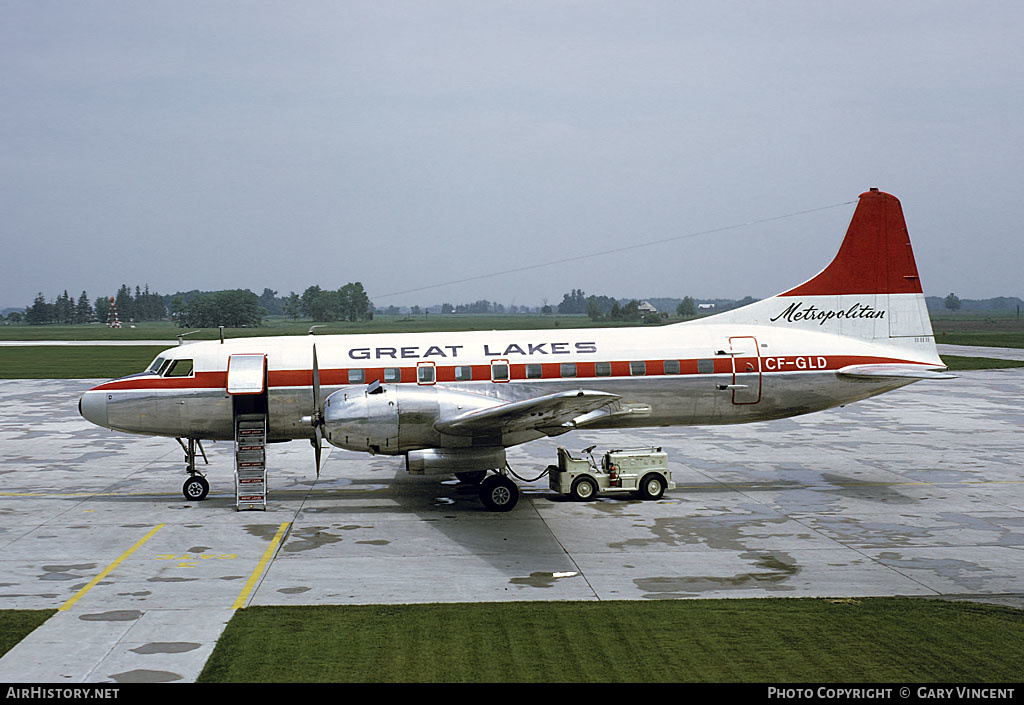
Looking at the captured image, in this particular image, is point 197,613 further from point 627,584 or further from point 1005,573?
point 1005,573

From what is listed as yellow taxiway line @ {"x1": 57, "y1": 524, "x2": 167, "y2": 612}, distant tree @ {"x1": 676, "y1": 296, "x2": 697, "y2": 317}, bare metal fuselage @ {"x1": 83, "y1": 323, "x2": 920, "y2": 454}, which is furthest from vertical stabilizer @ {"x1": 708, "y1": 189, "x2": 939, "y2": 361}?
distant tree @ {"x1": 676, "y1": 296, "x2": 697, "y2": 317}

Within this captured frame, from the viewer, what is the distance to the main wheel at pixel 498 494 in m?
20.2

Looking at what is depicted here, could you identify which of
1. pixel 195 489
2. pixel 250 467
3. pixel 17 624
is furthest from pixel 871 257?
pixel 17 624

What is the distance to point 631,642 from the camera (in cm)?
1202

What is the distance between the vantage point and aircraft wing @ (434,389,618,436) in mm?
17766

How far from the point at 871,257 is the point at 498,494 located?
39.5ft

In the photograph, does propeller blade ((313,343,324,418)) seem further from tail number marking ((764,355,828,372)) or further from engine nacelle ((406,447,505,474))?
tail number marking ((764,355,828,372))

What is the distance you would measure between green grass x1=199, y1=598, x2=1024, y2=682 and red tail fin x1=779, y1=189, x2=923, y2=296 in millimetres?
11675

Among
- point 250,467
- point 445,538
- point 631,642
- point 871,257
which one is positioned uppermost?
point 871,257

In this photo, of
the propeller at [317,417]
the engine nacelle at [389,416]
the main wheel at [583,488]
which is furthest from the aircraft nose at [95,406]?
the main wheel at [583,488]

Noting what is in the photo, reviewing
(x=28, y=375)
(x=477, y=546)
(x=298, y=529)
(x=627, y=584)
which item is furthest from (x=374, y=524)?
(x=28, y=375)

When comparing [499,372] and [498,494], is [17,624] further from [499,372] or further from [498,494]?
[499,372]

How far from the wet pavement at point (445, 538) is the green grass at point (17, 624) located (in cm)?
24

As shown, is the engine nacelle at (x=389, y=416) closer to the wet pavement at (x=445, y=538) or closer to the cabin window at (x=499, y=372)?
the cabin window at (x=499, y=372)
